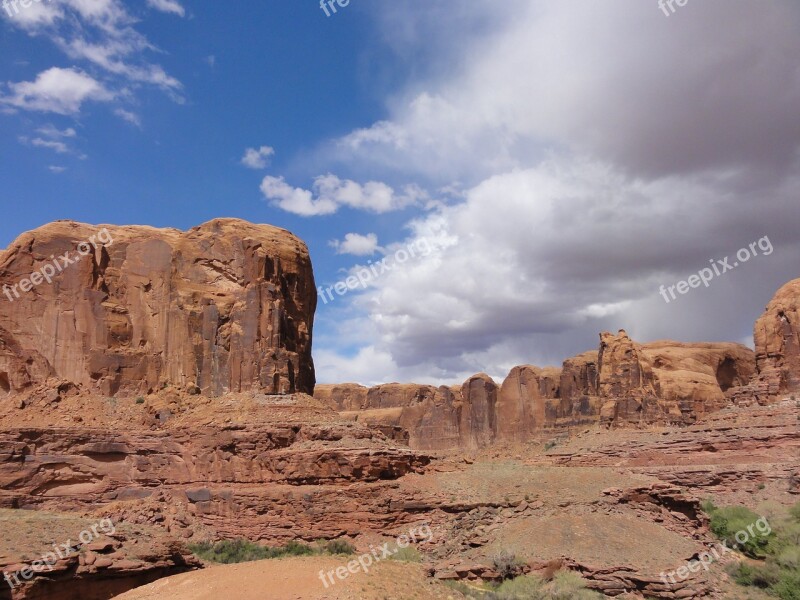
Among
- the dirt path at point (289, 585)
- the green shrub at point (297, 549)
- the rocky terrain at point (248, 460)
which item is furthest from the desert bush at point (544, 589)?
the green shrub at point (297, 549)

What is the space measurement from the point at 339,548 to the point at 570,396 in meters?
71.0

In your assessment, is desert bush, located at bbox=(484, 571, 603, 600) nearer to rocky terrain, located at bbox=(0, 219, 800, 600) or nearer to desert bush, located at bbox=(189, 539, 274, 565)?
rocky terrain, located at bbox=(0, 219, 800, 600)

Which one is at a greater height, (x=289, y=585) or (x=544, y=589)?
(x=289, y=585)

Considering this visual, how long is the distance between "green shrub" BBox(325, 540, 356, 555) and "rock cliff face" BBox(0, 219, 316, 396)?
1086 cm

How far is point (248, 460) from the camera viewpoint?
30266mm

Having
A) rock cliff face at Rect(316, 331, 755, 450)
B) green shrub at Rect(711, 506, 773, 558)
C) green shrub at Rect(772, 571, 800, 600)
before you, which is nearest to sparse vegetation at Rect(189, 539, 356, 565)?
green shrub at Rect(772, 571, 800, 600)

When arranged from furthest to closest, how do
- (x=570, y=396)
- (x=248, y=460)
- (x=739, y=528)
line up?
1. (x=570, y=396)
2. (x=248, y=460)
3. (x=739, y=528)

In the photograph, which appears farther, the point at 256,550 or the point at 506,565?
the point at 256,550

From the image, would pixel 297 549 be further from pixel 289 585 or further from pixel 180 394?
pixel 180 394

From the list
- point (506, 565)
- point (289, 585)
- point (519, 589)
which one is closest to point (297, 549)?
point (289, 585)

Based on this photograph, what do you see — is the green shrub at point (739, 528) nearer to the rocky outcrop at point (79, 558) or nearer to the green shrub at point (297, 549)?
the green shrub at point (297, 549)

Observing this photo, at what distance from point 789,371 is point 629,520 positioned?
1169 inches

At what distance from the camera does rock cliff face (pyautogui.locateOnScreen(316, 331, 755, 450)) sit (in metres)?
63.7

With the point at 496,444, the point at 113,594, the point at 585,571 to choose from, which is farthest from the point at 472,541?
the point at 496,444
